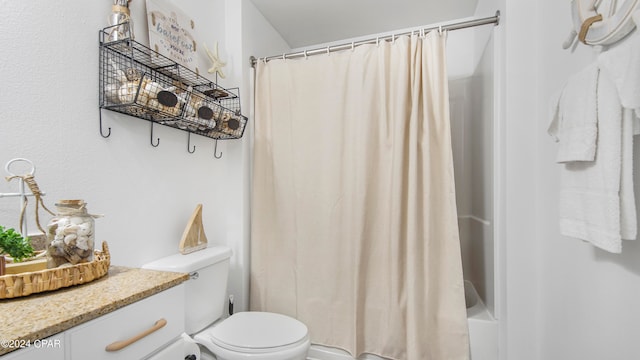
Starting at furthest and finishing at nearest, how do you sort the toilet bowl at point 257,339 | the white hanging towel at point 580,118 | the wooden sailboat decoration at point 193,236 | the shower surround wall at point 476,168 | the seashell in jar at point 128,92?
1. the shower surround wall at point 476,168
2. the wooden sailboat decoration at point 193,236
3. the toilet bowl at point 257,339
4. the seashell in jar at point 128,92
5. the white hanging towel at point 580,118

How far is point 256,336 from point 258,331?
0.05 m

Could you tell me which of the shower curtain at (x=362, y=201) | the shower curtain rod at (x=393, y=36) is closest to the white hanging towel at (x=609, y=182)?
the shower curtain at (x=362, y=201)

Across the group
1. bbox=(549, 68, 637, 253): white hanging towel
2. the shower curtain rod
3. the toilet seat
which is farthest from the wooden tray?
the shower curtain rod

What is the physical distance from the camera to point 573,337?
3.26ft

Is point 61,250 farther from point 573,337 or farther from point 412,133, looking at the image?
point 573,337

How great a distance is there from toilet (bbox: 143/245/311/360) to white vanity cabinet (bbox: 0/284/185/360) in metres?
0.37

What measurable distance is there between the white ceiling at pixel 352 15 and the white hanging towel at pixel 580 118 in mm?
1402

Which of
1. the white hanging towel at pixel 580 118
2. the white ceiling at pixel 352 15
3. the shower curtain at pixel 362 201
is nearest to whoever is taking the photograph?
the white hanging towel at pixel 580 118

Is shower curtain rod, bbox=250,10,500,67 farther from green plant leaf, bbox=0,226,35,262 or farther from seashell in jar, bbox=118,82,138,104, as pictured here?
green plant leaf, bbox=0,226,35,262

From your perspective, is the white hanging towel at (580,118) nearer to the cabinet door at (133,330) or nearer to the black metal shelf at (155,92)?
the cabinet door at (133,330)

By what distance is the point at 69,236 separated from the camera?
80 centimetres

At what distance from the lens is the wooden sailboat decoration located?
54.4 inches

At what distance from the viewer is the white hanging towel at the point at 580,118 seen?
762 mm

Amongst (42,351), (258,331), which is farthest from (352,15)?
(42,351)
